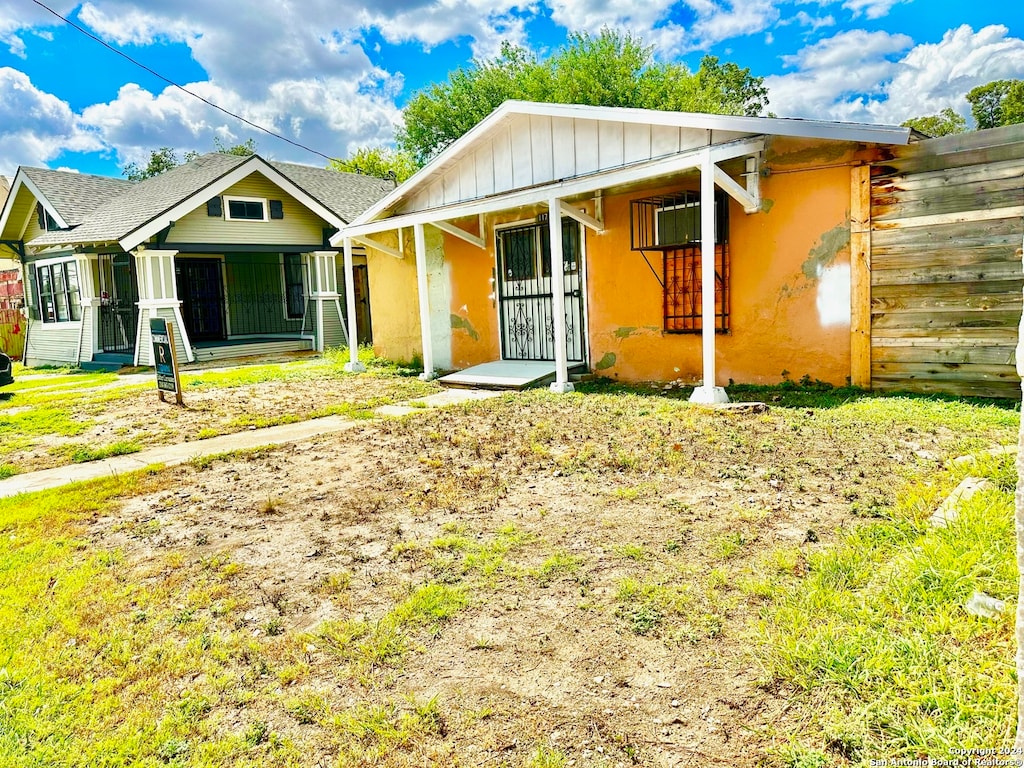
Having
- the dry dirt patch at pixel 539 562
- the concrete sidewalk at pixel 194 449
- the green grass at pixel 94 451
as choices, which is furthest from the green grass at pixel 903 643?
the green grass at pixel 94 451

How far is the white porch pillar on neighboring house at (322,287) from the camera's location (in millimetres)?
16359

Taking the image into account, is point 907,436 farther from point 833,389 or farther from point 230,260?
point 230,260

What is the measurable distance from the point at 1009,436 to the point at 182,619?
505 cm

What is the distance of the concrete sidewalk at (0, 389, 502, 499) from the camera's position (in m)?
5.13

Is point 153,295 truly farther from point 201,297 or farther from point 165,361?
point 165,361

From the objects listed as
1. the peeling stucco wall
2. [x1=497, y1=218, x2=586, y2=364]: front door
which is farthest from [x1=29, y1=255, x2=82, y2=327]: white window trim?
the peeling stucco wall

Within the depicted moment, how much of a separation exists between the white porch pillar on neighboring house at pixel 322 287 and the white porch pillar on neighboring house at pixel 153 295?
125 inches

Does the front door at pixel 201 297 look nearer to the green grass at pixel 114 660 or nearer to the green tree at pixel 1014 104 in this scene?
the green grass at pixel 114 660

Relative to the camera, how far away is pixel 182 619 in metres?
2.71

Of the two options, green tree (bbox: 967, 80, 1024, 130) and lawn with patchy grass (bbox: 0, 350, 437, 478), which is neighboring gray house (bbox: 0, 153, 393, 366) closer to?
lawn with patchy grass (bbox: 0, 350, 437, 478)

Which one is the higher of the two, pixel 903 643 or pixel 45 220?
pixel 45 220

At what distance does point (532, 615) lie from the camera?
2.56 meters

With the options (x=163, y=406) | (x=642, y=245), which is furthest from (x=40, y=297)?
(x=642, y=245)

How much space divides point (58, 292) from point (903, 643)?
19.6m
